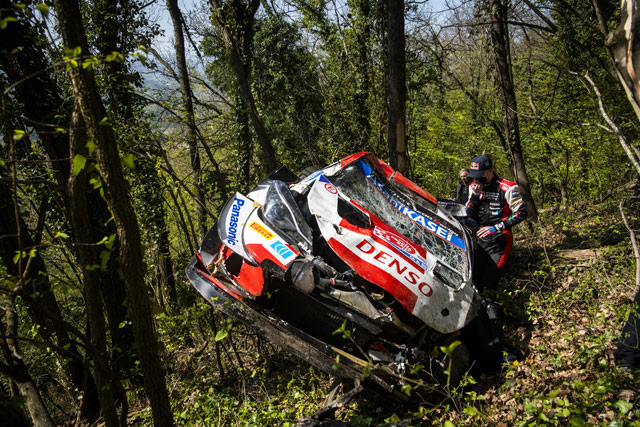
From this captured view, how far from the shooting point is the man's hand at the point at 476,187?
18.0 feet

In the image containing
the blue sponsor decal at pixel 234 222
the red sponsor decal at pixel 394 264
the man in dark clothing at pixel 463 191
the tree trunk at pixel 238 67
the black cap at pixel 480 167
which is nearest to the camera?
the red sponsor decal at pixel 394 264

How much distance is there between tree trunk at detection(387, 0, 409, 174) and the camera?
6734 millimetres

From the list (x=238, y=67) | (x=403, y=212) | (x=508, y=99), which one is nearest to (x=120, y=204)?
(x=403, y=212)

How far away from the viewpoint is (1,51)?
14.8ft

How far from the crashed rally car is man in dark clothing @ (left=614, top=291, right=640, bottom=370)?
48.9 inches

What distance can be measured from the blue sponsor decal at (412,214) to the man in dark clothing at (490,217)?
0.66 m

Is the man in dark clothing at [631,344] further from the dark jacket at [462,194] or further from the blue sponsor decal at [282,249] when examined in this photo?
the blue sponsor decal at [282,249]

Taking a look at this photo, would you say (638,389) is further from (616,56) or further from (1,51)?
(1,51)

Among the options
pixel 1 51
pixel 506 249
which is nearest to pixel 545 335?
pixel 506 249

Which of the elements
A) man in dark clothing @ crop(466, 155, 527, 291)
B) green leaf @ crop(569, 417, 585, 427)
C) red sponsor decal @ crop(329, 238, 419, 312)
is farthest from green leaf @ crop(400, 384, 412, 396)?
man in dark clothing @ crop(466, 155, 527, 291)

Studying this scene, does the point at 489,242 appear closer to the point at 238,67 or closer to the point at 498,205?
the point at 498,205

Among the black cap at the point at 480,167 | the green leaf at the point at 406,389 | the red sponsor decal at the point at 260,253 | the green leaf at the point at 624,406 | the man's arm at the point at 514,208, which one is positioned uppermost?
the black cap at the point at 480,167

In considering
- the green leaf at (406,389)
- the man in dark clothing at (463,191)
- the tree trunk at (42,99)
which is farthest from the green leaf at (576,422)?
the tree trunk at (42,99)

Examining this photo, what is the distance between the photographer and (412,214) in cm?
495
